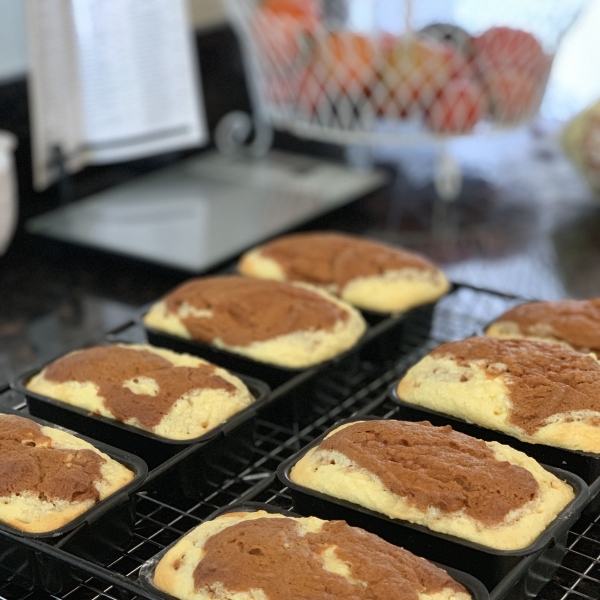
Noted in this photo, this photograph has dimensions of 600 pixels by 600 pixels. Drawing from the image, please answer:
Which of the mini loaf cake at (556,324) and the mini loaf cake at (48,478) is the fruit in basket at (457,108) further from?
the mini loaf cake at (48,478)

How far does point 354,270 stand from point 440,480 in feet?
2.07

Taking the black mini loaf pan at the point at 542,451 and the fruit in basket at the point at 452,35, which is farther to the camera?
the fruit in basket at the point at 452,35

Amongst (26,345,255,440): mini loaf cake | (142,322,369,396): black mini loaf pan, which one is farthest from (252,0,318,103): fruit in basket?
(26,345,255,440): mini loaf cake

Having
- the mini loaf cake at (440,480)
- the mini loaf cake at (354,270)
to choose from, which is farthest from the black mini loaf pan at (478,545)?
the mini loaf cake at (354,270)

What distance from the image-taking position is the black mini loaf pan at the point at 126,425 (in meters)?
1.13

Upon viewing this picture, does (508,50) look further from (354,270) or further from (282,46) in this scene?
(354,270)

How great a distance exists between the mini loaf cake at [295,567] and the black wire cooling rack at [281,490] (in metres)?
0.06

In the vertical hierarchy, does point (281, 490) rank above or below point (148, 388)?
below

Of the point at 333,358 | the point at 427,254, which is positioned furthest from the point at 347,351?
the point at 427,254

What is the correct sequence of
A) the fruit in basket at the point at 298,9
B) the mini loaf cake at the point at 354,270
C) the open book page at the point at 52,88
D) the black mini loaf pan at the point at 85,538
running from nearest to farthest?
the black mini loaf pan at the point at 85,538, the mini loaf cake at the point at 354,270, the open book page at the point at 52,88, the fruit in basket at the point at 298,9

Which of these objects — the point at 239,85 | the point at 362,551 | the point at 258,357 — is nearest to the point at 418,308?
the point at 258,357

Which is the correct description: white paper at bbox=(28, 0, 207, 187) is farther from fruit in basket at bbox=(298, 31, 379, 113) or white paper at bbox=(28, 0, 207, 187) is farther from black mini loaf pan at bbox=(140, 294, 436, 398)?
black mini loaf pan at bbox=(140, 294, 436, 398)

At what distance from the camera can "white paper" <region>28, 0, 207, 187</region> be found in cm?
187

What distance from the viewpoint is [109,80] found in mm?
1985
